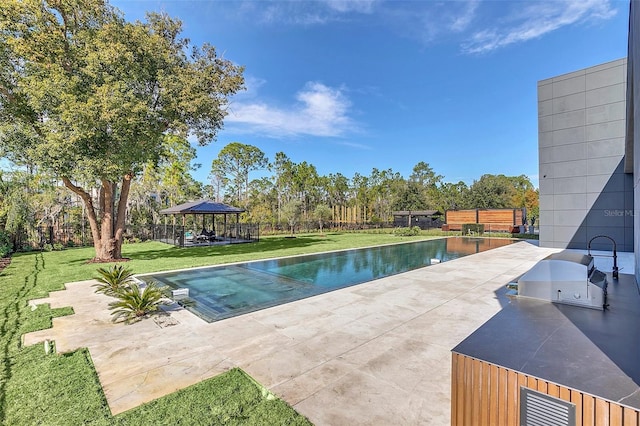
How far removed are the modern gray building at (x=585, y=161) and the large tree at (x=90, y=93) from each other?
53.7 ft

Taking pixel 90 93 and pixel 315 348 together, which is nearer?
pixel 315 348

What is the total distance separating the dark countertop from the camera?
149 centimetres

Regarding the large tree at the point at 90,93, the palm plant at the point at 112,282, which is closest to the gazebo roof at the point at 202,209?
the large tree at the point at 90,93

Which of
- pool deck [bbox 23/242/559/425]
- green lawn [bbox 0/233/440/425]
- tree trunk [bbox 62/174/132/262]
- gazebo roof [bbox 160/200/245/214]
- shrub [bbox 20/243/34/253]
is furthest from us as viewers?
gazebo roof [bbox 160/200/245/214]

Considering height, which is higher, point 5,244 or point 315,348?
point 5,244

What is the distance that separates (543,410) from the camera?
150 cm

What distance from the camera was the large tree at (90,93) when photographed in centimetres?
852

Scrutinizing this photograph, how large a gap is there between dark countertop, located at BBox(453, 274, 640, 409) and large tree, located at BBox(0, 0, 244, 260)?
10.6m

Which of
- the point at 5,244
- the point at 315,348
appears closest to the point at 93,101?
the point at 5,244

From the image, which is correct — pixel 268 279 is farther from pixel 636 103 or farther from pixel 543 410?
pixel 636 103

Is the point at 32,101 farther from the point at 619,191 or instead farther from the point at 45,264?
the point at 619,191

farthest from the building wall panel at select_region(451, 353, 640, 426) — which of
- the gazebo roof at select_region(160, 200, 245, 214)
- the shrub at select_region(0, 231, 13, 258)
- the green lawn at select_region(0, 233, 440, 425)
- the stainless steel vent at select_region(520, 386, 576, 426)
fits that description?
the shrub at select_region(0, 231, 13, 258)

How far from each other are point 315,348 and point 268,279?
470 cm

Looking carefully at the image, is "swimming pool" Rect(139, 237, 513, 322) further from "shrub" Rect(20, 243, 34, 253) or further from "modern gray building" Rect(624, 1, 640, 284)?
"shrub" Rect(20, 243, 34, 253)
